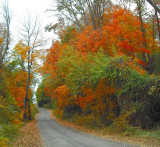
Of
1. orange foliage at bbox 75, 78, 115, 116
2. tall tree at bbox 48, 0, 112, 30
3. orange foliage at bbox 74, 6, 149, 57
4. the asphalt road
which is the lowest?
the asphalt road

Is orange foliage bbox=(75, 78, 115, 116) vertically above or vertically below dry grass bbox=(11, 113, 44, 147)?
above

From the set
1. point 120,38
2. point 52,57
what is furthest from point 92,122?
point 52,57

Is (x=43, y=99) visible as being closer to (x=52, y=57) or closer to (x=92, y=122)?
(x=52, y=57)

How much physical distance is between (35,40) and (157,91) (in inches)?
795

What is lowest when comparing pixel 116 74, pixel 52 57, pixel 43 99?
pixel 43 99

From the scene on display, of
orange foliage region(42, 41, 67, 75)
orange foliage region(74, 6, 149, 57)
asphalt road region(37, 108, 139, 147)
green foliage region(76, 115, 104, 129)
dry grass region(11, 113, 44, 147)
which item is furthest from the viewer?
orange foliage region(42, 41, 67, 75)

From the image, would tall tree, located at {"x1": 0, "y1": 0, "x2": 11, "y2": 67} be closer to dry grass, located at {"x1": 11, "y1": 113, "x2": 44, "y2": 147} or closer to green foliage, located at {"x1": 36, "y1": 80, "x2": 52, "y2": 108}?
dry grass, located at {"x1": 11, "y1": 113, "x2": 44, "y2": 147}

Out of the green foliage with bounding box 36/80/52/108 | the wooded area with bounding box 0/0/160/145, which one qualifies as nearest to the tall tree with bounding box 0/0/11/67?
the wooded area with bounding box 0/0/160/145

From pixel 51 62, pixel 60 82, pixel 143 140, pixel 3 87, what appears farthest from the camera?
pixel 51 62

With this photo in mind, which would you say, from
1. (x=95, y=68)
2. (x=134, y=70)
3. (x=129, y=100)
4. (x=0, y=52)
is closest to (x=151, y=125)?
(x=129, y=100)

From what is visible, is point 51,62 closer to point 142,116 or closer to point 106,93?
point 106,93

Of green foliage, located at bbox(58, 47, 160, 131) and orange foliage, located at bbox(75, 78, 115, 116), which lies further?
orange foliage, located at bbox(75, 78, 115, 116)

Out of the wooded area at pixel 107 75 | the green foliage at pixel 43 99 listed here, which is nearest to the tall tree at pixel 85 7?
the wooded area at pixel 107 75

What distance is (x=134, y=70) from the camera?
13.2m
